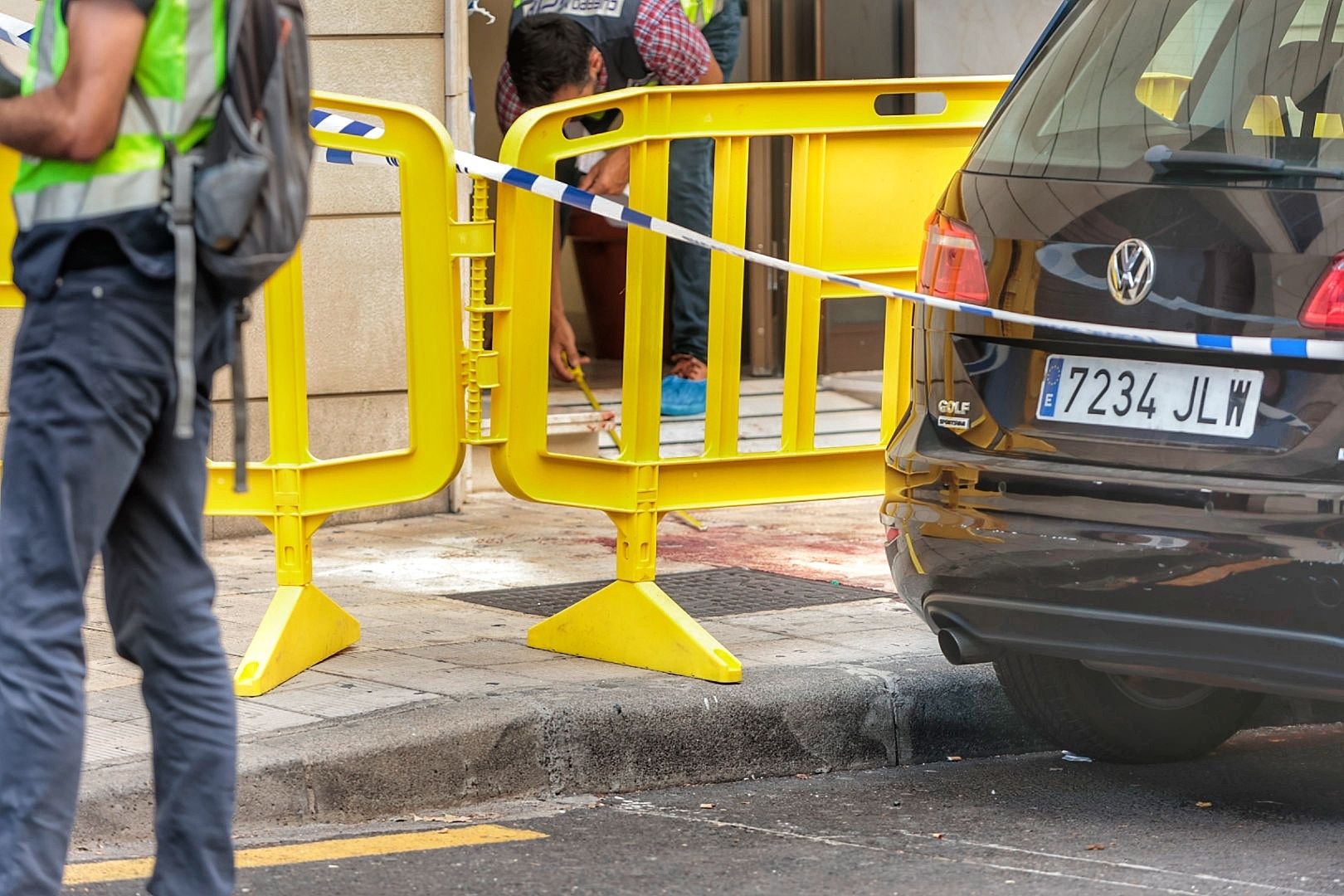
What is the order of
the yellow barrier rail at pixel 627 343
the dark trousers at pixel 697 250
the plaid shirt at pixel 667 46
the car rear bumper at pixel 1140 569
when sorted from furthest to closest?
the dark trousers at pixel 697 250, the plaid shirt at pixel 667 46, the yellow barrier rail at pixel 627 343, the car rear bumper at pixel 1140 569

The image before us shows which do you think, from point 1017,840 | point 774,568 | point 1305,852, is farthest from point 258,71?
point 774,568

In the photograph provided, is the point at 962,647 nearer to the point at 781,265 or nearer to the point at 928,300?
the point at 928,300

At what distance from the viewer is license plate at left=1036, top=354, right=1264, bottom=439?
3.88 meters

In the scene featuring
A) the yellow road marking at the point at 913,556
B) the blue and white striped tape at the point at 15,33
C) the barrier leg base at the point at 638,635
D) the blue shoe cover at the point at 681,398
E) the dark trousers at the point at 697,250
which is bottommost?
the barrier leg base at the point at 638,635

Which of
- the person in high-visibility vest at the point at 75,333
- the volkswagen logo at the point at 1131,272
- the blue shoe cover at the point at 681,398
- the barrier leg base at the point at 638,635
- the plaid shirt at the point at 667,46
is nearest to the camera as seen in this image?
the person in high-visibility vest at the point at 75,333

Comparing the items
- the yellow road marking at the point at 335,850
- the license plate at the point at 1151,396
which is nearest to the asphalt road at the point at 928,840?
the yellow road marking at the point at 335,850

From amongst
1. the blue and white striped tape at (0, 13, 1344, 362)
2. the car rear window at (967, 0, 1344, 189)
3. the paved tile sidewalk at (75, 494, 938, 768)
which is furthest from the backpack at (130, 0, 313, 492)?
the car rear window at (967, 0, 1344, 189)

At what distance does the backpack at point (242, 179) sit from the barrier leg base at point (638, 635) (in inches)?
79.9

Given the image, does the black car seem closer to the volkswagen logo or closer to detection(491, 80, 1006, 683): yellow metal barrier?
the volkswagen logo

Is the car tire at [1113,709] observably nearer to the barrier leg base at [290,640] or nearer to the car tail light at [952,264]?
the car tail light at [952,264]

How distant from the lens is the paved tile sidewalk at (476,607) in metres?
4.73

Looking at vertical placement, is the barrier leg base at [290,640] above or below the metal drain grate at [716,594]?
above

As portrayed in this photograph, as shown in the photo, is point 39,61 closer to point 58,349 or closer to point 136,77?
point 136,77

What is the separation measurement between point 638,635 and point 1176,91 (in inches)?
71.1
